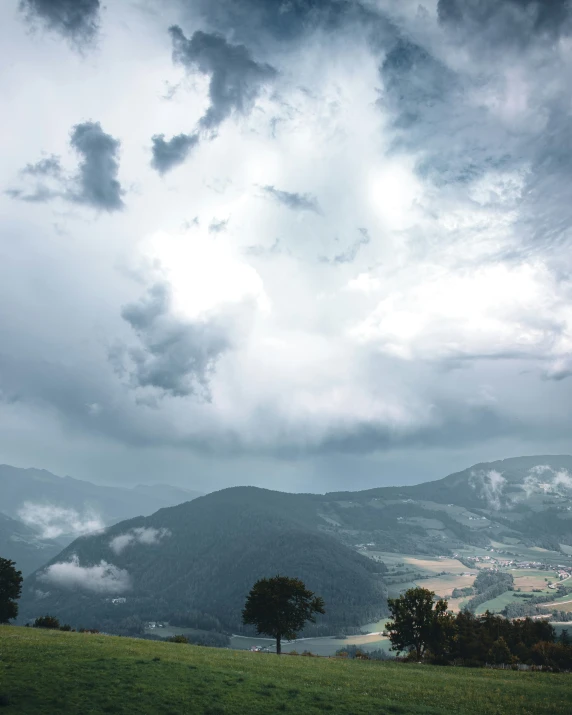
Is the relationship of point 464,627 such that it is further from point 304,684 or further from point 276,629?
point 304,684

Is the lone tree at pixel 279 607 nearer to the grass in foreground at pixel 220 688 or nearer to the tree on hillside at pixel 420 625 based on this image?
the tree on hillside at pixel 420 625

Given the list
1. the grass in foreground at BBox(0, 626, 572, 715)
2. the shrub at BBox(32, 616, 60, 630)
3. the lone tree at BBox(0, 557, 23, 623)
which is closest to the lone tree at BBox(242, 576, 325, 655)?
the shrub at BBox(32, 616, 60, 630)

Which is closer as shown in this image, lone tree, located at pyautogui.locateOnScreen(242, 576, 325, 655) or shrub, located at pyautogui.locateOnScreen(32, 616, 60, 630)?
shrub, located at pyautogui.locateOnScreen(32, 616, 60, 630)

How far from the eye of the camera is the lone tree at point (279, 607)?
87.2 metres

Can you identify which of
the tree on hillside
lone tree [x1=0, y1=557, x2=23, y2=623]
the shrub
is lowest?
the tree on hillside

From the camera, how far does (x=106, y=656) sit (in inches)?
Result: 1742

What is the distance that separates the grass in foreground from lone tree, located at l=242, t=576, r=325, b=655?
125 ft

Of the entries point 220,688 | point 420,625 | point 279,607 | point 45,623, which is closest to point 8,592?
point 45,623

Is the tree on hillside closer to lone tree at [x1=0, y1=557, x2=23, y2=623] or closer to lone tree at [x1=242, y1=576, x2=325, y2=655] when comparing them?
lone tree at [x1=242, y1=576, x2=325, y2=655]

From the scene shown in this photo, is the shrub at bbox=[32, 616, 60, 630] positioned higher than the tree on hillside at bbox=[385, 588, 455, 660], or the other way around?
the shrub at bbox=[32, 616, 60, 630]

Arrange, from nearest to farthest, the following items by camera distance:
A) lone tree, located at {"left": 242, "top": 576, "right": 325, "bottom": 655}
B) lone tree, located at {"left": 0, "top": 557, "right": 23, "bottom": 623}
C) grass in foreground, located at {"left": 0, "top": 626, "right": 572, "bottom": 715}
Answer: grass in foreground, located at {"left": 0, "top": 626, "right": 572, "bottom": 715} < lone tree, located at {"left": 242, "top": 576, "right": 325, "bottom": 655} < lone tree, located at {"left": 0, "top": 557, "right": 23, "bottom": 623}

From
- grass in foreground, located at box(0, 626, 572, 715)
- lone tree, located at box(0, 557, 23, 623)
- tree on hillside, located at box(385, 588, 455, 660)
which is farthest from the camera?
lone tree, located at box(0, 557, 23, 623)

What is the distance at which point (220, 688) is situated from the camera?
3556 cm

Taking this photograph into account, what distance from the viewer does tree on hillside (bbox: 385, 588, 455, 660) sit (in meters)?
86.5
